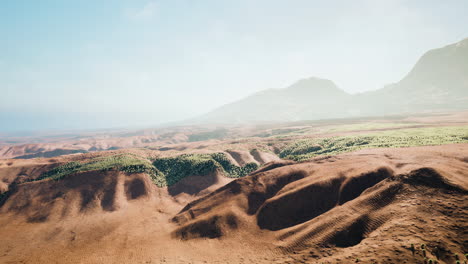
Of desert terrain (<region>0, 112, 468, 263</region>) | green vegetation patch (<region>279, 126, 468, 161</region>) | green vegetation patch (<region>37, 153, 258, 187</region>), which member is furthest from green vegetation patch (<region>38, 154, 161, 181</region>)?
green vegetation patch (<region>279, 126, 468, 161</region>)

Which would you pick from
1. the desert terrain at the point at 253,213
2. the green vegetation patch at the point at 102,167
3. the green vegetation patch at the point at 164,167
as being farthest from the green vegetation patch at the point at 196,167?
the green vegetation patch at the point at 102,167

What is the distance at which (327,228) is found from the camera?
1956 centimetres

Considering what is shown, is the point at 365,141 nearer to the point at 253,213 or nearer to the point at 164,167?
the point at 253,213

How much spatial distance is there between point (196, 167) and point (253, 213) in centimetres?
2450

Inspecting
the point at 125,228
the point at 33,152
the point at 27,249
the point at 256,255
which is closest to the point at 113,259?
the point at 125,228

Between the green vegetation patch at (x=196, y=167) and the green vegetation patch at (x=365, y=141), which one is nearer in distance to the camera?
the green vegetation patch at (x=365, y=141)

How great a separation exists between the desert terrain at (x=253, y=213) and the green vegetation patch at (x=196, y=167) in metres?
2.27

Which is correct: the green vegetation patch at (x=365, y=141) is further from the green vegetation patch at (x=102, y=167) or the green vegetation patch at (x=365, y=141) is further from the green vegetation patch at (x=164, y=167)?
the green vegetation patch at (x=102, y=167)

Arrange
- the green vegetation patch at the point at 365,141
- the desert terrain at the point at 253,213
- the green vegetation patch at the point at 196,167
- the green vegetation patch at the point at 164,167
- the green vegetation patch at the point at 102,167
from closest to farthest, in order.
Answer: the desert terrain at the point at 253,213 → the green vegetation patch at the point at 102,167 → the green vegetation patch at the point at 164,167 → the green vegetation patch at the point at 365,141 → the green vegetation patch at the point at 196,167

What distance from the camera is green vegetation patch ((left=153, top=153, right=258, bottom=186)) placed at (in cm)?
4772

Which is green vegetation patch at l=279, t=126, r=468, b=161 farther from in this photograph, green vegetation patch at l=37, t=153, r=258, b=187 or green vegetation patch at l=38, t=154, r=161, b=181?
green vegetation patch at l=38, t=154, r=161, b=181

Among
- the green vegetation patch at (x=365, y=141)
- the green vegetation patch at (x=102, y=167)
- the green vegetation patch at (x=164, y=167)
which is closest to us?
the green vegetation patch at (x=102, y=167)

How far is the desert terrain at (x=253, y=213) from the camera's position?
52.6 feet

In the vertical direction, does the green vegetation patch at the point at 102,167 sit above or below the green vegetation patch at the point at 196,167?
above
